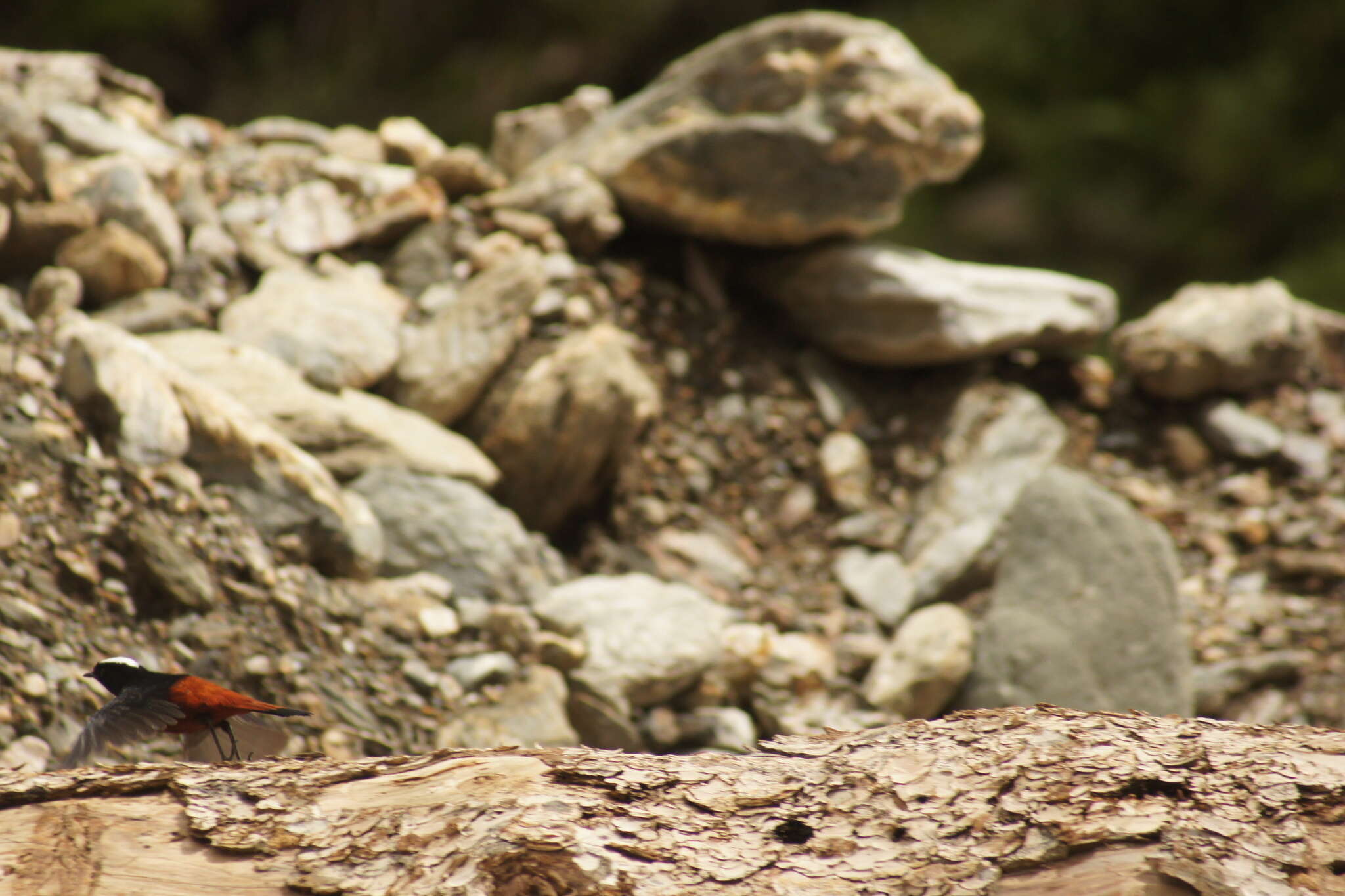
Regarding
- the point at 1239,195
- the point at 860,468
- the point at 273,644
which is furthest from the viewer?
the point at 1239,195

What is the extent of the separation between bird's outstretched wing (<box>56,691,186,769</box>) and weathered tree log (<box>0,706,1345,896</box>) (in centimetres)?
20

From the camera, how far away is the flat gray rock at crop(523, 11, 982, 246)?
3283 mm

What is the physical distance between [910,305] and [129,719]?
2.66 m

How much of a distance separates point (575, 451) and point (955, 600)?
1148 mm

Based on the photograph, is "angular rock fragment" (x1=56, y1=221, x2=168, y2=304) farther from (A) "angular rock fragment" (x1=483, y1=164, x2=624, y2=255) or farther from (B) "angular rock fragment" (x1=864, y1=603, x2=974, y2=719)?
(B) "angular rock fragment" (x1=864, y1=603, x2=974, y2=719)

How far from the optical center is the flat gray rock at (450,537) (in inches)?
97.1

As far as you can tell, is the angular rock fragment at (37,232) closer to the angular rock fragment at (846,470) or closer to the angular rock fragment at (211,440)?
the angular rock fragment at (211,440)

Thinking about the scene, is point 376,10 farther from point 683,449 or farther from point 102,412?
point 102,412

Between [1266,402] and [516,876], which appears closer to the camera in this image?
[516,876]

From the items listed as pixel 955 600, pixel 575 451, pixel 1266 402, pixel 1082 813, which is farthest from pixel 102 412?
pixel 1266 402

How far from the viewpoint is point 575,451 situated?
9.13 ft

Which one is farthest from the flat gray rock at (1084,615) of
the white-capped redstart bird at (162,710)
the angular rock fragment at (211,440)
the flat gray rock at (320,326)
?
the white-capped redstart bird at (162,710)

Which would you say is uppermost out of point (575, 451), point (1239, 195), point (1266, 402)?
point (1239, 195)

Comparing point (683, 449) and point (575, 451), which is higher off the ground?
point (683, 449)
